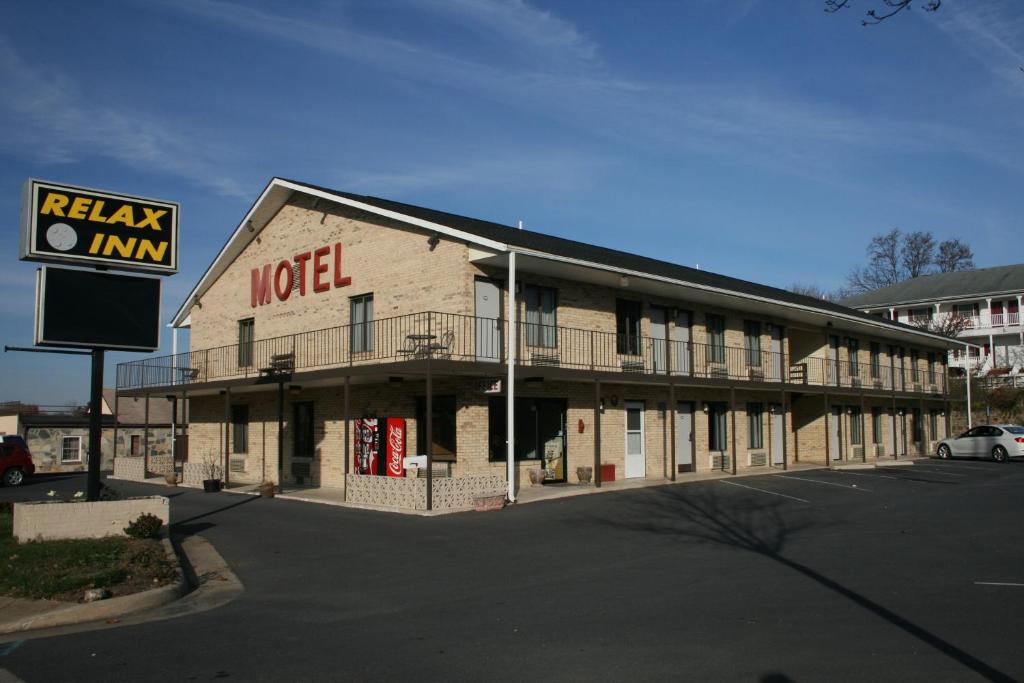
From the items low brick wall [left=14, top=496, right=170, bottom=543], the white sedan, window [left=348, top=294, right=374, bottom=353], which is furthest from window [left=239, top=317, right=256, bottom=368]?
the white sedan

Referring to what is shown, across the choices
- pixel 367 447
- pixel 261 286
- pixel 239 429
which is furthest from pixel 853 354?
pixel 239 429

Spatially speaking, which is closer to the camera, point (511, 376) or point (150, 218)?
point (150, 218)

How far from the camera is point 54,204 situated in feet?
43.9

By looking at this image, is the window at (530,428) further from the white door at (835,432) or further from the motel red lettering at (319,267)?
the white door at (835,432)

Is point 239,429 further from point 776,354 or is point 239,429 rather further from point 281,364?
point 776,354

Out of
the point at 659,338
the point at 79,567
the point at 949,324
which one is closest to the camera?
the point at 79,567

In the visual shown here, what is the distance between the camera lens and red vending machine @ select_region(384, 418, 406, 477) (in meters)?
21.4

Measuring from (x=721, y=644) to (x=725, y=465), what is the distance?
2114cm

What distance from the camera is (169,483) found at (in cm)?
2491

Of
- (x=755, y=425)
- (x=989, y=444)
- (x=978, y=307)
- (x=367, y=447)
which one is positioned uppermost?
(x=978, y=307)

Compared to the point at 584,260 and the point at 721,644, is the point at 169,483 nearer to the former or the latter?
the point at 584,260

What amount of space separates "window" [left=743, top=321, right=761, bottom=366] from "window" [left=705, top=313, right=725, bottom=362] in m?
1.39

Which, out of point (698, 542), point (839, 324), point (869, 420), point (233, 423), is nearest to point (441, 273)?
point (698, 542)

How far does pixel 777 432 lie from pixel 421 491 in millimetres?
17733
